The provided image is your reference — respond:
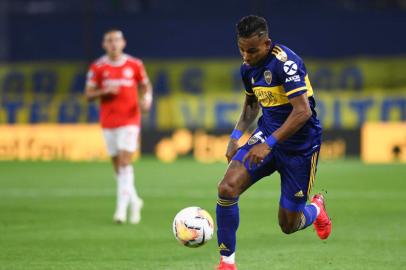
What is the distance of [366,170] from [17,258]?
1102cm

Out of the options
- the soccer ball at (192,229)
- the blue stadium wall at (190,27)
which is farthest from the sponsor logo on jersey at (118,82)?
the blue stadium wall at (190,27)

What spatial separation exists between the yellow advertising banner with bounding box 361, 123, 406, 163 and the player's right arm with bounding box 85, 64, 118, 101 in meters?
9.87

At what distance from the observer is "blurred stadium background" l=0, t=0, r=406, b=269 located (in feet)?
63.3

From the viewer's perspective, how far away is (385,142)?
20.5 m

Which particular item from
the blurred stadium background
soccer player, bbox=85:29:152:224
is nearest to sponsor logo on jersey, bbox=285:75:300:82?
soccer player, bbox=85:29:152:224

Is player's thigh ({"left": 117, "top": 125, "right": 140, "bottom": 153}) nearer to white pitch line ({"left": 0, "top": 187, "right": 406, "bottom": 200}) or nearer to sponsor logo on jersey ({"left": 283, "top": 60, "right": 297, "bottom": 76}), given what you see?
white pitch line ({"left": 0, "top": 187, "right": 406, "bottom": 200})

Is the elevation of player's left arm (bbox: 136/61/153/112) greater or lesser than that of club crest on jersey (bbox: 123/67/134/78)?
lesser

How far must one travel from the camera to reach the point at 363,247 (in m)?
9.08

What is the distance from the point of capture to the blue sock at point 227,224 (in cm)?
731

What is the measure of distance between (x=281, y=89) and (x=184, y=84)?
15798 mm

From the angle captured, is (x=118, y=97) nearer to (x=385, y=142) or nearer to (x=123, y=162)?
(x=123, y=162)

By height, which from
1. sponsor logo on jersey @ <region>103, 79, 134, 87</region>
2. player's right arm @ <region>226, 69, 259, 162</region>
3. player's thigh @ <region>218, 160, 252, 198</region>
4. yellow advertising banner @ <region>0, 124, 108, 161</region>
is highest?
player's right arm @ <region>226, 69, 259, 162</region>

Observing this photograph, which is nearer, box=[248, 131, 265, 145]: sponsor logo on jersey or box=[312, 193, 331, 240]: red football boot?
box=[248, 131, 265, 145]: sponsor logo on jersey

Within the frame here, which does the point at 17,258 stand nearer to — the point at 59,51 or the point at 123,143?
the point at 123,143
